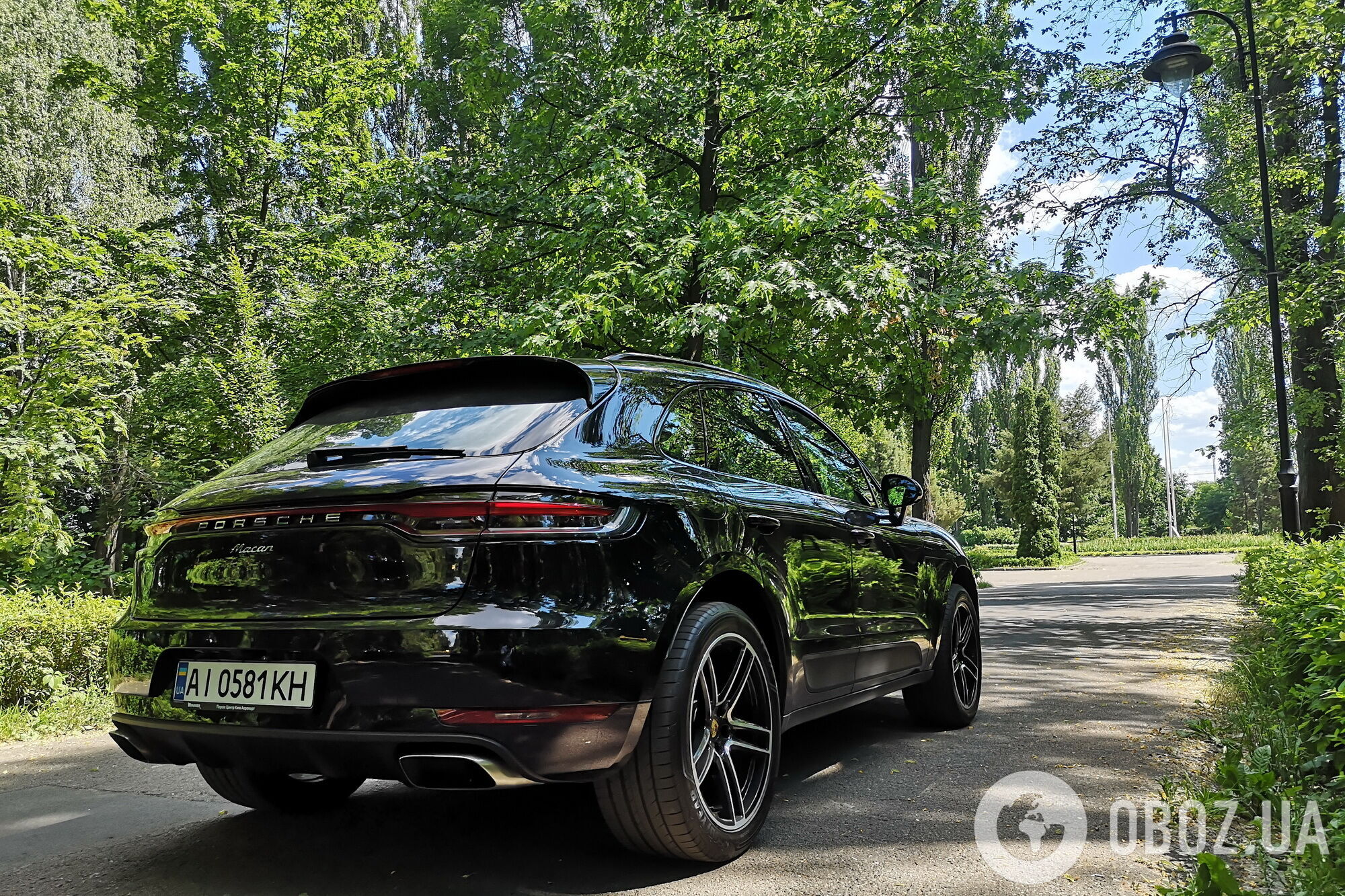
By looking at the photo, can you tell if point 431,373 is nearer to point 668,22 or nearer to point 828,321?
point 828,321

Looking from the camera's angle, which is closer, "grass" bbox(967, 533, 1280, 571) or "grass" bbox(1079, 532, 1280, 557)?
"grass" bbox(967, 533, 1280, 571)

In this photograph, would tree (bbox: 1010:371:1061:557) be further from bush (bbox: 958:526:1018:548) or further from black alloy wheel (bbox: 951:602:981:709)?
black alloy wheel (bbox: 951:602:981:709)

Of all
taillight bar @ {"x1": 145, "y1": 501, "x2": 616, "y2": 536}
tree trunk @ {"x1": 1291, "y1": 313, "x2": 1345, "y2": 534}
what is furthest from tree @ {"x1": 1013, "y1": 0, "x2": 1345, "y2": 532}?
taillight bar @ {"x1": 145, "y1": 501, "x2": 616, "y2": 536}

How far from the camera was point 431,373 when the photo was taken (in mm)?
3350

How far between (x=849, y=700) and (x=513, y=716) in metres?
2.07

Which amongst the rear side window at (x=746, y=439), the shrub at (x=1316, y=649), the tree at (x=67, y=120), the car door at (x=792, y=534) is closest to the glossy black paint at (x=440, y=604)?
the car door at (x=792, y=534)

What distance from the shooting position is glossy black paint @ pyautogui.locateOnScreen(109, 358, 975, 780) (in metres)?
2.46

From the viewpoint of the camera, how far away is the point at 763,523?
11.3 ft

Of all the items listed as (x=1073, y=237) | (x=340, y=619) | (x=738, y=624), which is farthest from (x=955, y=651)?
(x=1073, y=237)

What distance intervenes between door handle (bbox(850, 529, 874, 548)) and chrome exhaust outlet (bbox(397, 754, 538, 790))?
221 cm

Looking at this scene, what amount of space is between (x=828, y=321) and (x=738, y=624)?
A: 659cm

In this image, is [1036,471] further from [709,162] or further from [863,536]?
[863,536]

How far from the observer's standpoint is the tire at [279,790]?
3.52 meters

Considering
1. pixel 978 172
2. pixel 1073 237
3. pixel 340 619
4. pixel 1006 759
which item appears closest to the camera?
pixel 340 619
